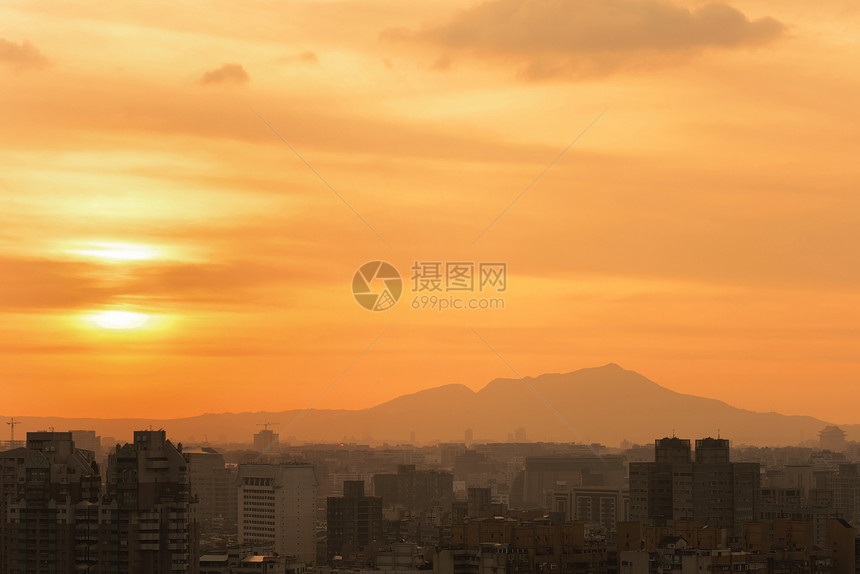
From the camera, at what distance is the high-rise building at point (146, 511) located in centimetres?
5228

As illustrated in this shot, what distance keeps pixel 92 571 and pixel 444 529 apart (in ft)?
92.5

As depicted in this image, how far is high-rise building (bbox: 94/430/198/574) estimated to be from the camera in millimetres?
52281

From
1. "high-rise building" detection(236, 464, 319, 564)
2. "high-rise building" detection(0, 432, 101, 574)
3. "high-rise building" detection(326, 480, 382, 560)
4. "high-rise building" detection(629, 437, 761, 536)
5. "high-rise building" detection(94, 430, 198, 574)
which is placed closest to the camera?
"high-rise building" detection(94, 430, 198, 574)

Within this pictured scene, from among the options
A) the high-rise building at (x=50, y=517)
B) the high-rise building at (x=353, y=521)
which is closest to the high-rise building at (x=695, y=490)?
the high-rise building at (x=353, y=521)

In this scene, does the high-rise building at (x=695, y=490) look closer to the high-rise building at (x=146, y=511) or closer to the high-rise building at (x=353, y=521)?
the high-rise building at (x=353, y=521)

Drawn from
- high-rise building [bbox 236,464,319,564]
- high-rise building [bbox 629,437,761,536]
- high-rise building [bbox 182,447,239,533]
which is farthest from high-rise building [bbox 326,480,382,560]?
high-rise building [bbox 182,447,239,533]

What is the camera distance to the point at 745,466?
81.9 metres

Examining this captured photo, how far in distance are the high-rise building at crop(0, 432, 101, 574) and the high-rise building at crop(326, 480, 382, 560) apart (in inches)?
1179

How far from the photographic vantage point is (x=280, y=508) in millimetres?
95938

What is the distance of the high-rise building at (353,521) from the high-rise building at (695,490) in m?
17.0

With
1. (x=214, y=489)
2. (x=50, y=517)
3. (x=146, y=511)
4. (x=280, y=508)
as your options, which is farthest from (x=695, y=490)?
(x=214, y=489)

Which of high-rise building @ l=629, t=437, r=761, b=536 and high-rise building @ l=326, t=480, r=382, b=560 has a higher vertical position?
high-rise building @ l=629, t=437, r=761, b=536

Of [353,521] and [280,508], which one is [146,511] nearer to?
[353,521]

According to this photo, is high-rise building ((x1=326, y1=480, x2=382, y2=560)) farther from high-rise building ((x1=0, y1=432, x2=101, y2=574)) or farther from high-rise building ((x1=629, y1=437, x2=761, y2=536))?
high-rise building ((x1=0, y1=432, x2=101, y2=574))
